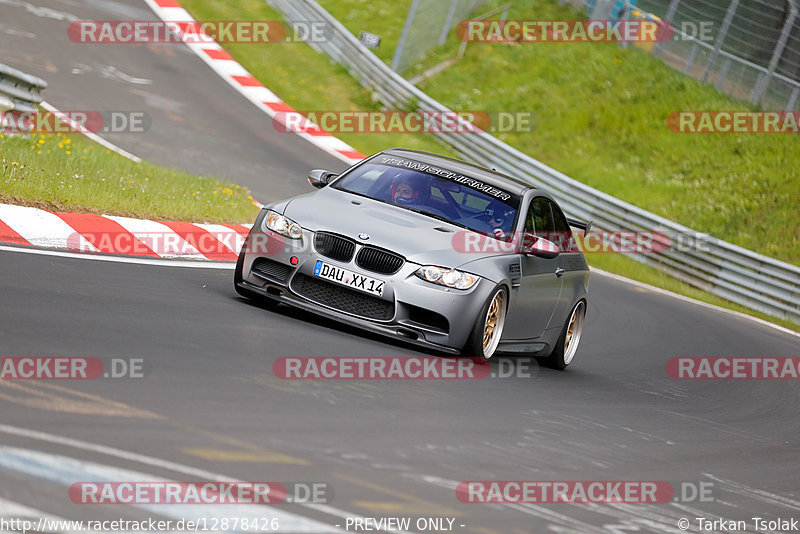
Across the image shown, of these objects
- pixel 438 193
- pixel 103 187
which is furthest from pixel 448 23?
pixel 438 193

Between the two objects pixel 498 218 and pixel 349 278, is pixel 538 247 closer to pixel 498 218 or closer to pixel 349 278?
pixel 498 218

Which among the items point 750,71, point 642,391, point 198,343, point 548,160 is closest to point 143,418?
point 198,343

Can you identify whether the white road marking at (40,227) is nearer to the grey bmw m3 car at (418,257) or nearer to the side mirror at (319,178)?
the grey bmw m3 car at (418,257)

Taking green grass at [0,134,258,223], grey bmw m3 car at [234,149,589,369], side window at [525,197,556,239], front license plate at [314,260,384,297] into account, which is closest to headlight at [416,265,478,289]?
grey bmw m3 car at [234,149,589,369]

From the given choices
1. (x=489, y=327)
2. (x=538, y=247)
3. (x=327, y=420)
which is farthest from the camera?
(x=538, y=247)

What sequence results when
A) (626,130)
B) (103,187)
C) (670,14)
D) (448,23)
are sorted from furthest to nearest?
(448,23)
(670,14)
(626,130)
(103,187)

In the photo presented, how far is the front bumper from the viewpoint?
27.0 ft

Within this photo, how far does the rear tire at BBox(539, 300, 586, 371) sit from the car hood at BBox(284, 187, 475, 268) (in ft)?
A: 6.66

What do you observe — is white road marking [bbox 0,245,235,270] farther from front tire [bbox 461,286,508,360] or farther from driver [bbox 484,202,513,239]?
front tire [bbox 461,286,508,360]

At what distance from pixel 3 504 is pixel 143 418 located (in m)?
1.38

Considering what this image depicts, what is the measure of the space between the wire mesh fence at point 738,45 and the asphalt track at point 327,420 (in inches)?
644

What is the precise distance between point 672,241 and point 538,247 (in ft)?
43.0

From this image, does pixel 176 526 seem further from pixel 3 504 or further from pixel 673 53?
pixel 673 53

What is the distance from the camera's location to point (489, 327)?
8773 mm
